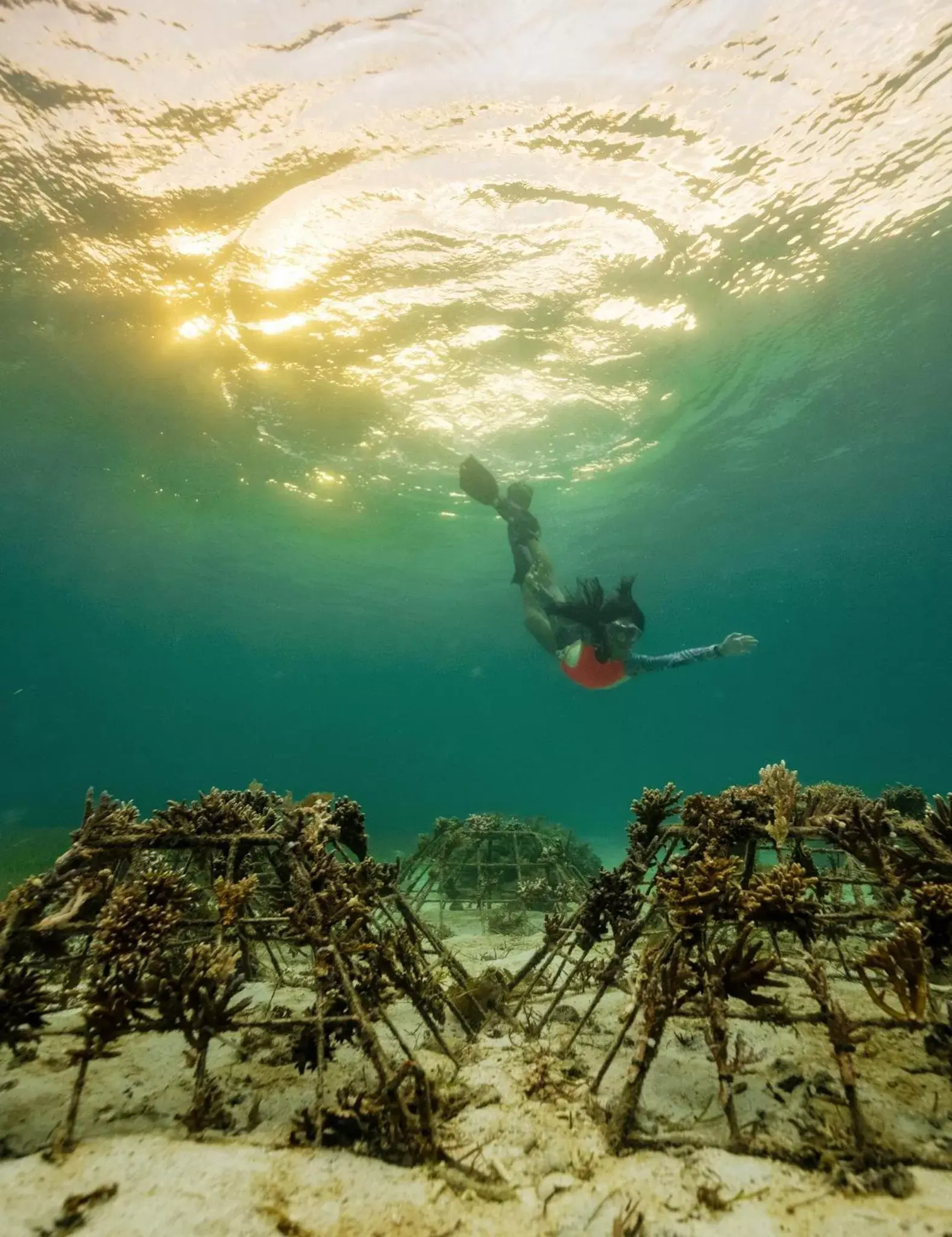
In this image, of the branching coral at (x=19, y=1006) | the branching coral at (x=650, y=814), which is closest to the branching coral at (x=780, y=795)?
the branching coral at (x=650, y=814)

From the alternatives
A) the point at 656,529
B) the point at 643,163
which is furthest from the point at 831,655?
the point at 643,163

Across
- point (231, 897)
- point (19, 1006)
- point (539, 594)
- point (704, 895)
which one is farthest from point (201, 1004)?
point (539, 594)

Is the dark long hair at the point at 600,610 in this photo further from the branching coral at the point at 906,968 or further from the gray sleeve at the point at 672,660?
the branching coral at the point at 906,968

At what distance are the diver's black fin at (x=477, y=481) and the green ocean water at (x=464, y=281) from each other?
4.03 m

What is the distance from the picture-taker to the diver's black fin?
17344 millimetres

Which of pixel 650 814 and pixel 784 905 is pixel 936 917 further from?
pixel 650 814

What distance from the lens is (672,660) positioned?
1216 centimetres

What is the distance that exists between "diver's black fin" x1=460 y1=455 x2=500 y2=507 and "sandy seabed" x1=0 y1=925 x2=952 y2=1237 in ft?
50.3

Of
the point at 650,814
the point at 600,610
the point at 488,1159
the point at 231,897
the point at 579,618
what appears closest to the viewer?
the point at 488,1159

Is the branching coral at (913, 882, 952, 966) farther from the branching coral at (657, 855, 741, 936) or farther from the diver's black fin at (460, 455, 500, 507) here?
the diver's black fin at (460, 455, 500, 507)

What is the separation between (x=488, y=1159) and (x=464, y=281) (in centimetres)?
Answer: 1752

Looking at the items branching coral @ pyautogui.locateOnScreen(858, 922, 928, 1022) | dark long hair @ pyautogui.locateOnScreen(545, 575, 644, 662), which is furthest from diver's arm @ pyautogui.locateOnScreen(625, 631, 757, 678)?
branching coral @ pyautogui.locateOnScreen(858, 922, 928, 1022)

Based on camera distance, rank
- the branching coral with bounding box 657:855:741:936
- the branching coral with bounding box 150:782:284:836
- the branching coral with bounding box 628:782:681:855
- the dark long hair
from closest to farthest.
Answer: the branching coral with bounding box 657:855:741:936 < the branching coral with bounding box 150:782:284:836 < the branching coral with bounding box 628:782:681:855 < the dark long hair

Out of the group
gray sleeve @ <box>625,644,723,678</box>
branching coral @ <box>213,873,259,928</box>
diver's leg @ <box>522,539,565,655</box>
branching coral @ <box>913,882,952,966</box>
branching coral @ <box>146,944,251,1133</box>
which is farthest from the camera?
diver's leg @ <box>522,539,565,655</box>
